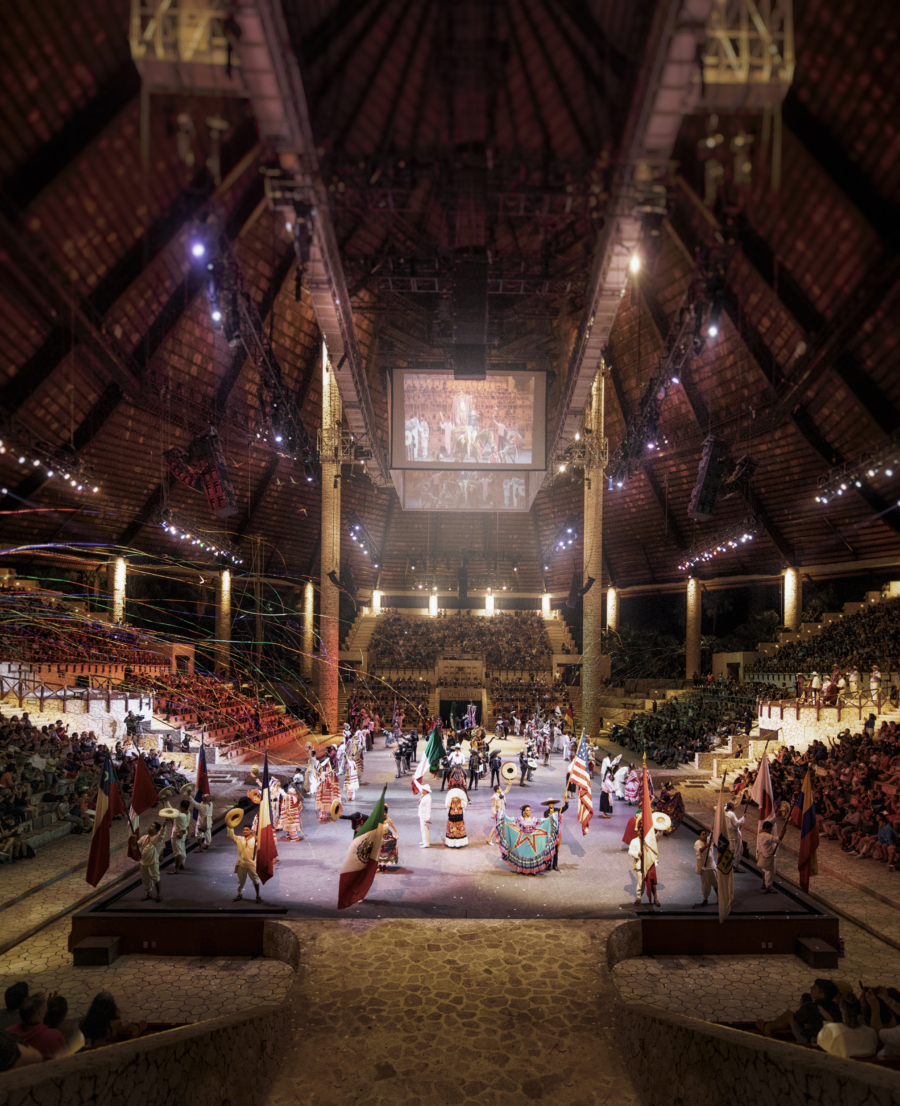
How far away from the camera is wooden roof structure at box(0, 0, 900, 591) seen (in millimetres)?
9586

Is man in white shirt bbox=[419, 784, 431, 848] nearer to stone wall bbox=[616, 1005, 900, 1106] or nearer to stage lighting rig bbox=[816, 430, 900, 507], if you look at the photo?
stone wall bbox=[616, 1005, 900, 1106]

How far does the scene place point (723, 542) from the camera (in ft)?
78.2

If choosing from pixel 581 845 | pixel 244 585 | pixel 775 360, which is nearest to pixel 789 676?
pixel 775 360

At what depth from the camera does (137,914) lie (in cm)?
771

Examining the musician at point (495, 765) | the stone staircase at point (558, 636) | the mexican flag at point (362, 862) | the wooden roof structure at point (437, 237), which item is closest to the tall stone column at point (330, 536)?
the wooden roof structure at point (437, 237)

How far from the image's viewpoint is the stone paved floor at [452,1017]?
5555 millimetres

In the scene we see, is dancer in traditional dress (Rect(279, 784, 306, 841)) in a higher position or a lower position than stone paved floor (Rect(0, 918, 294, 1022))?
higher

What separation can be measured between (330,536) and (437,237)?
9226 mm

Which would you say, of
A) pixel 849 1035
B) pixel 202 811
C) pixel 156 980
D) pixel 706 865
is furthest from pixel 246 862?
pixel 849 1035

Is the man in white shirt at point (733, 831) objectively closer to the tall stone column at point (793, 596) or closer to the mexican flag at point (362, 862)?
the mexican flag at point (362, 862)

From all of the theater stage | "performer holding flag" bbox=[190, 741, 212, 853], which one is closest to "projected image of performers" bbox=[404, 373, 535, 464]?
the theater stage

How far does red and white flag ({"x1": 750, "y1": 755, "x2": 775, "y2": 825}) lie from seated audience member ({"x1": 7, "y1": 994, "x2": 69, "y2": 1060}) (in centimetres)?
780

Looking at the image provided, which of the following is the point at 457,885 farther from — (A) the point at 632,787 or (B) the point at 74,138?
(B) the point at 74,138

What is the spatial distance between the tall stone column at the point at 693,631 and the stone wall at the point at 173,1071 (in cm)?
2413
